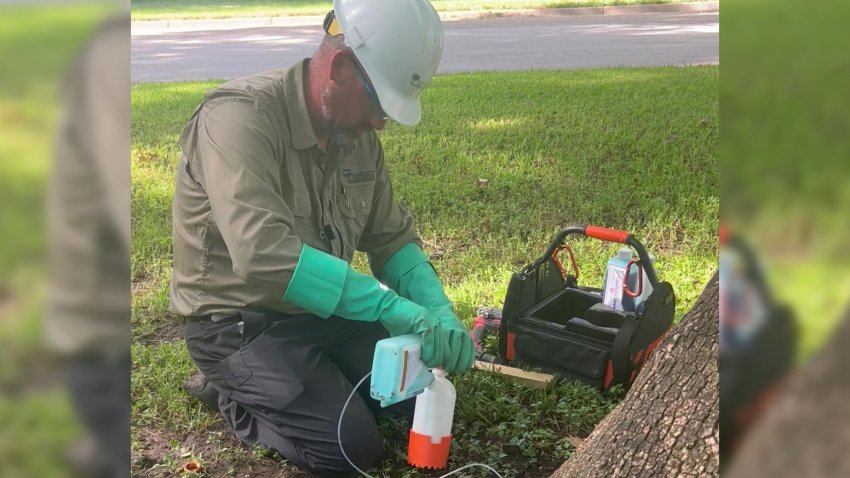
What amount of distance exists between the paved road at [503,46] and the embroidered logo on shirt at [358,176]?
5.32 meters

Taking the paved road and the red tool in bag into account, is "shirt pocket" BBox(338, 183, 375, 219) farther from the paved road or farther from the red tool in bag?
the paved road

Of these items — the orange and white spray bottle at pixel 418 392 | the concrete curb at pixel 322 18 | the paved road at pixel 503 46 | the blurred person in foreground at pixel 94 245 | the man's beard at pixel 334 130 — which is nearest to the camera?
the blurred person in foreground at pixel 94 245

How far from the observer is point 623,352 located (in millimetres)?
2758

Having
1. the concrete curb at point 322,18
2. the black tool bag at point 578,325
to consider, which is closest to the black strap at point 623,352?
the black tool bag at point 578,325

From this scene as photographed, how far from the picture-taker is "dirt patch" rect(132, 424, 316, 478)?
99.4 inches

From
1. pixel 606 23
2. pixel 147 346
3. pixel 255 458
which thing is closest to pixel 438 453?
pixel 255 458

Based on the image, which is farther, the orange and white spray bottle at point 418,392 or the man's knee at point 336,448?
the man's knee at point 336,448

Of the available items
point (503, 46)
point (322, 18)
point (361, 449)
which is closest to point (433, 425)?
point (361, 449)

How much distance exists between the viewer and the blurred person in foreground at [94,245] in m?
0.67

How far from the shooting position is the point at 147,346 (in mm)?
3332

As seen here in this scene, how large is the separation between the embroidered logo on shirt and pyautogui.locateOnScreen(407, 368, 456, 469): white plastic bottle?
74 centimetres

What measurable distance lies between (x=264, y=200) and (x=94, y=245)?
5.01 feet

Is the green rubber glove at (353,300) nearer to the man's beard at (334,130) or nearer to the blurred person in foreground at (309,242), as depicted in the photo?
the blurred person in foreground at (309,242)

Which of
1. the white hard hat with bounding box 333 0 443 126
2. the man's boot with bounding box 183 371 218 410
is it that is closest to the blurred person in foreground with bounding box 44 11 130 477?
the white hard hat with bounding box 333 0 443 126
